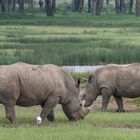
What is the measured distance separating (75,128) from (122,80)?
6.44m

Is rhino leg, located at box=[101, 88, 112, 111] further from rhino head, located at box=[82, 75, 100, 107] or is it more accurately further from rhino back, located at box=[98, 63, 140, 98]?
rhino head, located at box=[82, 75, 100, 107]

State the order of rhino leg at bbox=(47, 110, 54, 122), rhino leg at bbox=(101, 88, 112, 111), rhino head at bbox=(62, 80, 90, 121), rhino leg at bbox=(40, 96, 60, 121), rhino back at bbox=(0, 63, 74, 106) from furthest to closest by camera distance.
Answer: rhino leg at bbox=(101, 88, 112, 111) < rhino head at bbox=(62, 80, 90, 121) < rhino leg at bbox=(47, 110, 54, 122) < rhino leg at bbox=(40, 96, 60, 121) < rhino back at bbox=(0, 63, 74, 106)

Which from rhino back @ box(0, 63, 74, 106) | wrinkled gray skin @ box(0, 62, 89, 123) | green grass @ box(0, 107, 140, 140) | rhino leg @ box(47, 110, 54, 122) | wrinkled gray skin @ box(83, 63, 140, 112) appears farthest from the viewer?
wrinkled gray skin @ box(83, 63, 140, 112)

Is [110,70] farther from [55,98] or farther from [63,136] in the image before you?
[63,136]

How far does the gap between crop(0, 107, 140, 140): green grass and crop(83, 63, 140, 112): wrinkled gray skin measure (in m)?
3.39

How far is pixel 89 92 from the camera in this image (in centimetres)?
2080

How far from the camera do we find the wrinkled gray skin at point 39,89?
1513 cm

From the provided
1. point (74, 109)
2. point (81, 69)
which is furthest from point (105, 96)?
point (81, 69)

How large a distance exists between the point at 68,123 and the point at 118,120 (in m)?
1.14

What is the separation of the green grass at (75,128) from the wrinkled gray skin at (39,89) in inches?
11.9

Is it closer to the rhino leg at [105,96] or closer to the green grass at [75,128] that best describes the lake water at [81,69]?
the rhino leg at [105,96]

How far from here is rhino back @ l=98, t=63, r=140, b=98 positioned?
20703 millimetres

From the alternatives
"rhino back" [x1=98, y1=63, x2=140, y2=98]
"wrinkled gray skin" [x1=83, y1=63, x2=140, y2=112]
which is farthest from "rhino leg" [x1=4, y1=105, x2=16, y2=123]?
"rhino back" [x1=98, y1=63, x2=140, y2=98]

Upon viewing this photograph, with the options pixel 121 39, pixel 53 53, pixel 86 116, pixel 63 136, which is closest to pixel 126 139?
pixel 63 136
